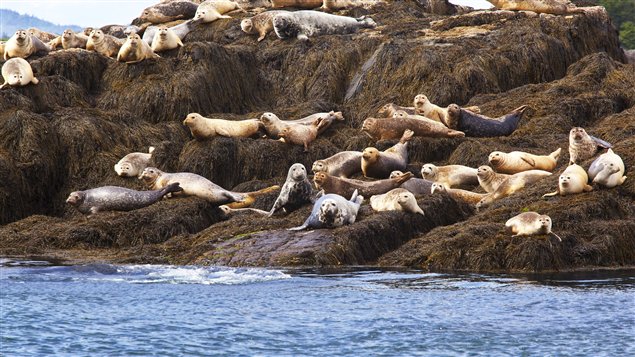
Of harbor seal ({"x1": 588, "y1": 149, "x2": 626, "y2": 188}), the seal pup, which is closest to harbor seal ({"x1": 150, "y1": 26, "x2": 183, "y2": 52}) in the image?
the seal pup

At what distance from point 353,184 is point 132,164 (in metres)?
4.27

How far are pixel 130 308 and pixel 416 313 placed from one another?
8.29 ft

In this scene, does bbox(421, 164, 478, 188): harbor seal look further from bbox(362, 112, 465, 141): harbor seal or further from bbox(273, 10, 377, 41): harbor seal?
bbox(273, 10, 377, 41): harbor seal

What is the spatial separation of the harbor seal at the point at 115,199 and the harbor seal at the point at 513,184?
4254mm

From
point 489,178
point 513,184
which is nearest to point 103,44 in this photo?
point 489,178

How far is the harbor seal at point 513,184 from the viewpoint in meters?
16.1

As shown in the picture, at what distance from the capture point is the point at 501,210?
48.9ft

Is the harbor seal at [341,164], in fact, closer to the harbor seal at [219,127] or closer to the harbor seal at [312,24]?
the harbor seal at [219,127]

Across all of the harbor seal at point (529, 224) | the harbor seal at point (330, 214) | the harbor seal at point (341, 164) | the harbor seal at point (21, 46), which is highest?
the harbor seal at point (21, 46)

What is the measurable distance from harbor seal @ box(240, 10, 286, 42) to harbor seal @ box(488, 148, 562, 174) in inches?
350

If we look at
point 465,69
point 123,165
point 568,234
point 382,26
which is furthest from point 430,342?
point 382,26

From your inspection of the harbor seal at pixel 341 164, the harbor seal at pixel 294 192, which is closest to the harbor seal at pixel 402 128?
the harbor seal at pixel 341 164

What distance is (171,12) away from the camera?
2859cm

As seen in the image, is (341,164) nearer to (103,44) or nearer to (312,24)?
(312,24)
